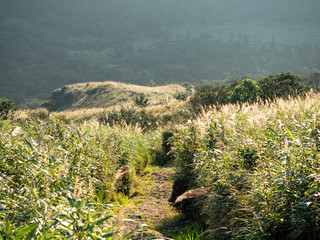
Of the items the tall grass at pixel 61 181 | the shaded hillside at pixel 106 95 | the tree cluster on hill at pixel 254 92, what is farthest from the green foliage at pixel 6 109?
the tall grass at pixel 61 181

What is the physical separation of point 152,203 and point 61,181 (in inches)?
126

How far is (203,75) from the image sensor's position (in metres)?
136

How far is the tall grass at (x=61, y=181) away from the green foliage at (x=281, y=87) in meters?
9.94

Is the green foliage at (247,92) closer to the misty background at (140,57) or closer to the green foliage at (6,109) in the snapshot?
the green foliage at (6,109)

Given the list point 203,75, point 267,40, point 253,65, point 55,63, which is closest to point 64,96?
point 203,75

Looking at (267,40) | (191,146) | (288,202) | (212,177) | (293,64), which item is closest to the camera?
(288,202)

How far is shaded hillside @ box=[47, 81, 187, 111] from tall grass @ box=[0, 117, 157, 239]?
2528cm

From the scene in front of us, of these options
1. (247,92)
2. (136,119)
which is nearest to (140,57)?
(136,119)

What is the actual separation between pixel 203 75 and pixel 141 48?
221 feet

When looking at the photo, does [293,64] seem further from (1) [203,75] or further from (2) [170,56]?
(2) [170,56]

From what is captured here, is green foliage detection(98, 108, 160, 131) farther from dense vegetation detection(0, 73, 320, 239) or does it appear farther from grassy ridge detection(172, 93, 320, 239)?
grassy ridge detection(172, 93, 320, 239)

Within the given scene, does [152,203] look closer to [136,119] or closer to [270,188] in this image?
[270,188]

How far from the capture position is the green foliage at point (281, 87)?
15195mm

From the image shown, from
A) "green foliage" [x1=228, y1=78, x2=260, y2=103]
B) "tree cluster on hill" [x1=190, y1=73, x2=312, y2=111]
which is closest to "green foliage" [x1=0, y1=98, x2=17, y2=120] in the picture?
"tree cluster on hill" [x1=190, y1=73, x2=312, y2=111]
